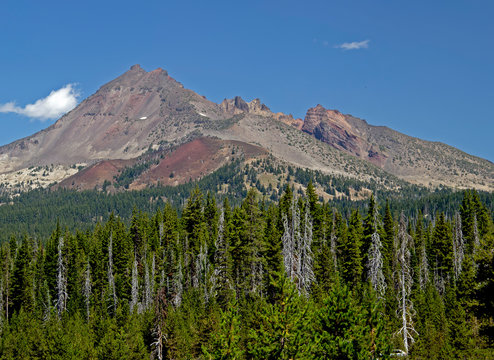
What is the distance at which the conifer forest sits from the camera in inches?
1118

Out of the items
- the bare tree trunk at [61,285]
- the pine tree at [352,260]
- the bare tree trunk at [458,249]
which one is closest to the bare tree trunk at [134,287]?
the bare tree trunk at [61,285]

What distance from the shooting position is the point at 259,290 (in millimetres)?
57438

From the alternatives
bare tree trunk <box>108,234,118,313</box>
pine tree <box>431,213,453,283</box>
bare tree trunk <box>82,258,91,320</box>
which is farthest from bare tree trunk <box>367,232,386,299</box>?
bare tree trunk <box>82,258,91,320</box>

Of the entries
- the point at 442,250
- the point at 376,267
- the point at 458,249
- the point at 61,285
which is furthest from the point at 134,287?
the point at 458,249

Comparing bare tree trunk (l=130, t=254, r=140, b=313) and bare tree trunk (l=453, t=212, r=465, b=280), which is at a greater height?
bare tree trunk (l=453, t=212, r=465, b=280)

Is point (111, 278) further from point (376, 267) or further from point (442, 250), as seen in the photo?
point (442, 250)

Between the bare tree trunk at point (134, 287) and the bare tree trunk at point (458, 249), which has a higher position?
the bare tree trunk at point (458, 249)

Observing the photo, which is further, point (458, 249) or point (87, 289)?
point (458, 249)

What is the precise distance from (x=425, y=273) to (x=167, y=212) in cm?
4482

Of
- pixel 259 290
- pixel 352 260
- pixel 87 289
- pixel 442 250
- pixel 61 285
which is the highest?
pixel 442 250

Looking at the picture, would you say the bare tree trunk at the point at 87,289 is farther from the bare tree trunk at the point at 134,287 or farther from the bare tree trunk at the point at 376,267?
the bare tree trunk at the point at 376,267

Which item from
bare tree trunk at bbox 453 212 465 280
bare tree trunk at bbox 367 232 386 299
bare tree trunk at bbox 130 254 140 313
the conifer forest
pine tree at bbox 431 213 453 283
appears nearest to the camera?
the conifer forest

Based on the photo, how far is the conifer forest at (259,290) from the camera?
28.4m

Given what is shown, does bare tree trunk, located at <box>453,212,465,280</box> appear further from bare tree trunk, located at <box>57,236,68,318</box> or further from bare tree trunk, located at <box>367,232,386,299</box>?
bare tree trunk, located at <box>57,236,68,318</box>
